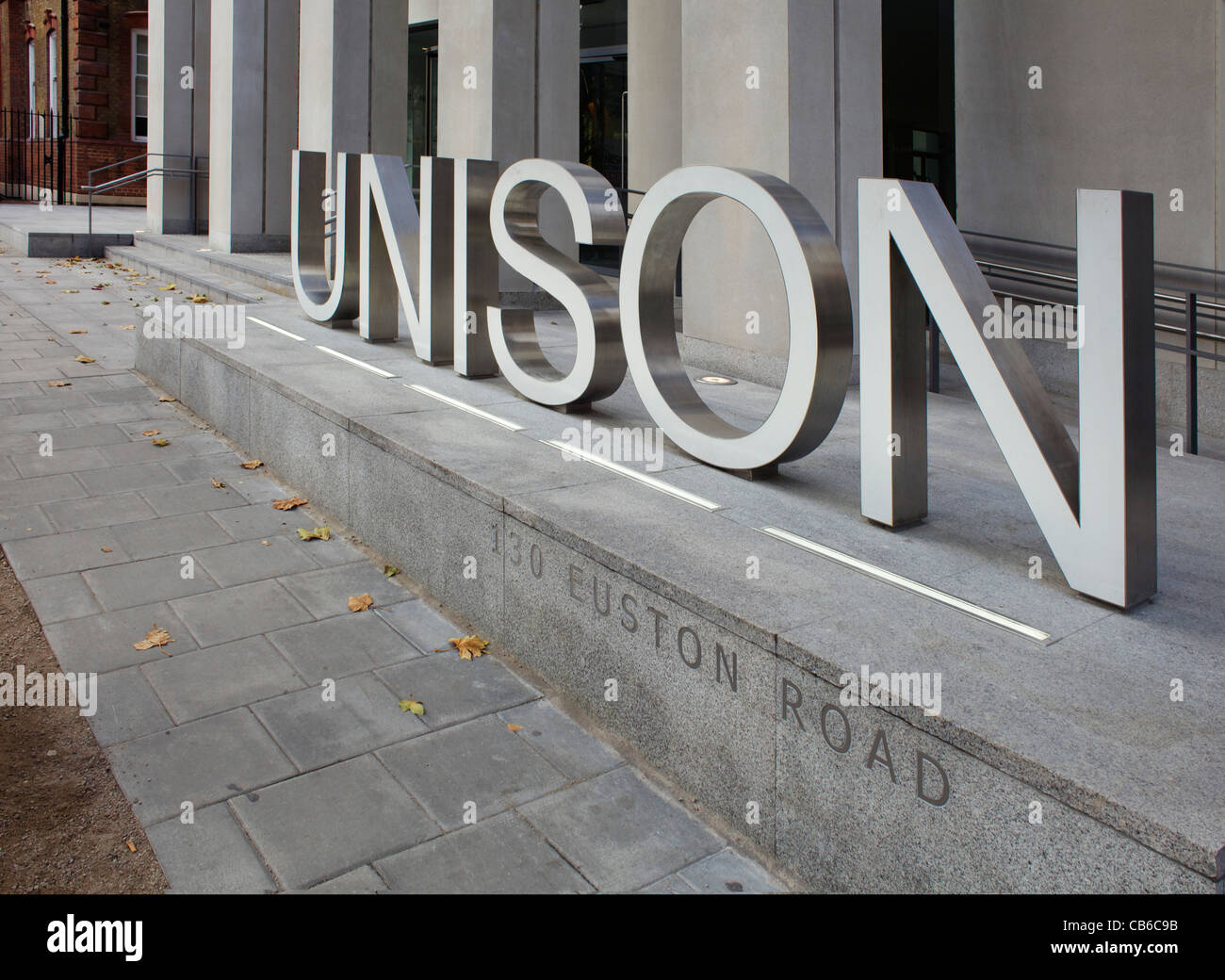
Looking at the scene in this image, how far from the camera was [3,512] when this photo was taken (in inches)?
246

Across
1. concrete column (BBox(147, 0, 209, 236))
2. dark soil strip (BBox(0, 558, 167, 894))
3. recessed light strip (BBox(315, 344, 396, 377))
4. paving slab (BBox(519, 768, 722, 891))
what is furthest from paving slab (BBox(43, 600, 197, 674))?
concrete column (BBox(147, 0, 209, 236))

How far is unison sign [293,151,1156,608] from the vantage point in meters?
3.41

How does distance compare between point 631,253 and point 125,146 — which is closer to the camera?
point 631,253

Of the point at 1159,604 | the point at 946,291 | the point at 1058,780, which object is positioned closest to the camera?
the point at 1058,780

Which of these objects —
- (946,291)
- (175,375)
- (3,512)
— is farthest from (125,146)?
(946,291)

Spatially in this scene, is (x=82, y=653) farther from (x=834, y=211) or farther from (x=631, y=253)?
(x=834, y=211)

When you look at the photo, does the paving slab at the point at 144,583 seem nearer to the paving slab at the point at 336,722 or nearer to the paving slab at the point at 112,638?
the paving slab at the point at 112,638

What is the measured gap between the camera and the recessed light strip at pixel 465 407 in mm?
5949

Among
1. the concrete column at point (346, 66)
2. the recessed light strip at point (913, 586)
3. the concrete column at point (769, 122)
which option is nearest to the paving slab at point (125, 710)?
the recessed light strip at point (913, 586)

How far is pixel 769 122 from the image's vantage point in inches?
291

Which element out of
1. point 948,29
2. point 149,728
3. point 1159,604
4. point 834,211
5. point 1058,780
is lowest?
point 149,728
